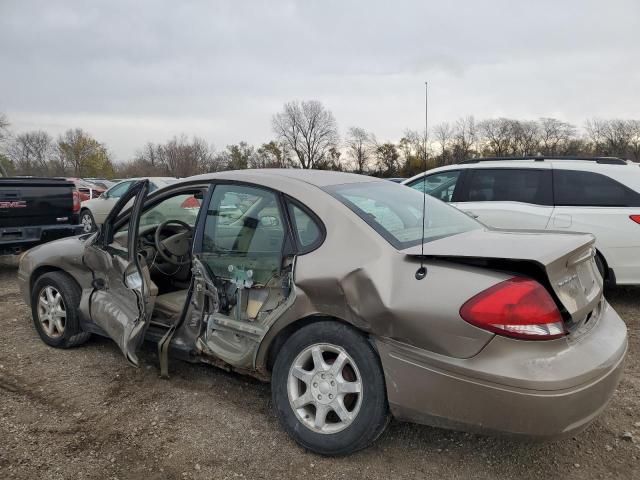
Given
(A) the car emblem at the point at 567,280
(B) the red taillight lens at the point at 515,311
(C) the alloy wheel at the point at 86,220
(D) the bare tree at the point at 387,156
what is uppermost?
(D) the bare tree at the point at 387,156

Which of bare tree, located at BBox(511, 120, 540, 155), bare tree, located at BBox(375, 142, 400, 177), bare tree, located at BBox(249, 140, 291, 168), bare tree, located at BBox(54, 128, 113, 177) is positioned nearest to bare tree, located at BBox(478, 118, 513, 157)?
bare tree, located at BBox(511, 120, 540, 155)

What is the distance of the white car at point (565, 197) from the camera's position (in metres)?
4.91

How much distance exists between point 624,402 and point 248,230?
8.58 feet

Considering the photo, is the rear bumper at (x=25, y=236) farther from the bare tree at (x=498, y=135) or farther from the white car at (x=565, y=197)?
the bare tree at (x=498, y=135)

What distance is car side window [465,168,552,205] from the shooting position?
5.41 m

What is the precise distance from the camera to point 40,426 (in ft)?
9.36

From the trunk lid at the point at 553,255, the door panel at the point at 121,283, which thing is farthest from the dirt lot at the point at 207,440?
the trunk lid at the point at 553,255

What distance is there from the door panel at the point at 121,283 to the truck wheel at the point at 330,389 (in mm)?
1181

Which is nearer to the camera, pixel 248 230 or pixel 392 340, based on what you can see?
pixel 392 340

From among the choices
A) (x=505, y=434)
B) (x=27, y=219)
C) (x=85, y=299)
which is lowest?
(x=505, y=434)

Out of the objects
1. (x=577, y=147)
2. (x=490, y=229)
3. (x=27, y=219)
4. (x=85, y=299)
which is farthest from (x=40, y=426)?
(x=577, y=147)

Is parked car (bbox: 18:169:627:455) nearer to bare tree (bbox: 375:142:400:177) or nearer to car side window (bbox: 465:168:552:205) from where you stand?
car side window (bbox: 465:168:552:205)

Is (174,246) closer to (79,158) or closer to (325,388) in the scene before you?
(325,388)

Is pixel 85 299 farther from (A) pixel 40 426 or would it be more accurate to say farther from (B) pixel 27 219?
(B) pixel 27 219
